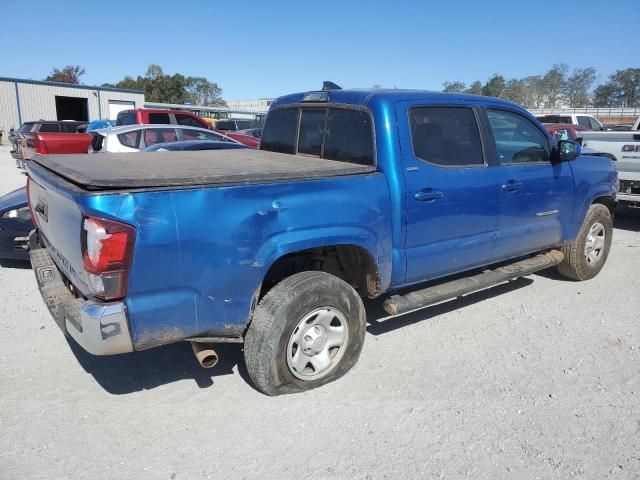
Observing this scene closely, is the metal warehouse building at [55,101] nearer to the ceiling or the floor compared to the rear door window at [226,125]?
nearer to the ceiling

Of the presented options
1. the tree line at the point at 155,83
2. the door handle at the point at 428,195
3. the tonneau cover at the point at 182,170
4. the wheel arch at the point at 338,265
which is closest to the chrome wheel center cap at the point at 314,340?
the wheel arch at the point at 338,265

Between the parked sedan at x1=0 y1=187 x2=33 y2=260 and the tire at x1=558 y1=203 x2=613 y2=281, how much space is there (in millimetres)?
5940

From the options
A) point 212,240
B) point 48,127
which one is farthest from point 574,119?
point 48,127

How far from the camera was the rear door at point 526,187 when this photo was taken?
4.32 meters

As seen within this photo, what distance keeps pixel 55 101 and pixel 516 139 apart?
37.2 metres

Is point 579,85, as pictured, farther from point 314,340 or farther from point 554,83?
point 314,340

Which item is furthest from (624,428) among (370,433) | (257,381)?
(257,381)

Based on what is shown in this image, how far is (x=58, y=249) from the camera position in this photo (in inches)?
123

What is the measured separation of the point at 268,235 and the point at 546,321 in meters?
3.07

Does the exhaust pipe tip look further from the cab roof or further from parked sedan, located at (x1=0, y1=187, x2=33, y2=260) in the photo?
parked sedan, located at (x1=0, y1=187, x2=33, y2=260)

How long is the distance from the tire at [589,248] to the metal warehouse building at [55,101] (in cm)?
3611

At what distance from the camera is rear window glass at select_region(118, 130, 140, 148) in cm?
1012

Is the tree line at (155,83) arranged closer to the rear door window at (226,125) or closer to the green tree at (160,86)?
the green tree at (160,86)

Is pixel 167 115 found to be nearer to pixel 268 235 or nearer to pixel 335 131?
pixel 335 131
